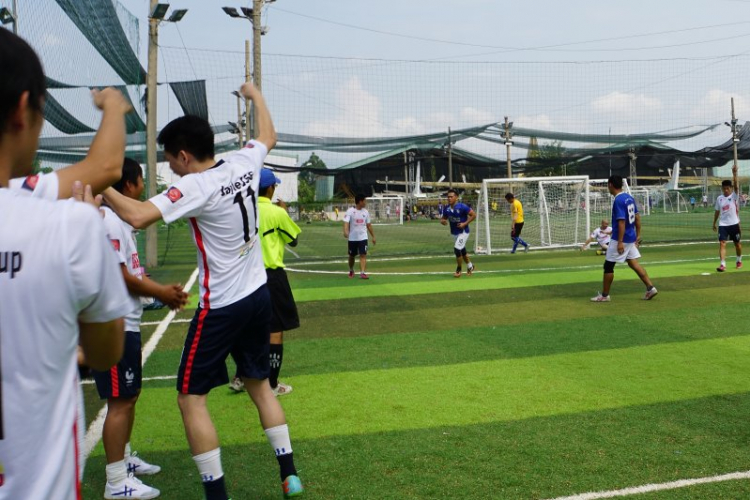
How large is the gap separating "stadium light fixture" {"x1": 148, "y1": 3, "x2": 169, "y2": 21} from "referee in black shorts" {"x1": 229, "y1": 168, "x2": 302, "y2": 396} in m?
13.0

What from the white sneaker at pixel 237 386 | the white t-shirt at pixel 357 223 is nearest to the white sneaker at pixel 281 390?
the white sneaker at pixel 237 386

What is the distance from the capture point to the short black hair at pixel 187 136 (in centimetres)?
391

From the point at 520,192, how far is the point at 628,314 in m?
17.6

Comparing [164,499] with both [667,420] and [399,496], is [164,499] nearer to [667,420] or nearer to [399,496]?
[399,496]

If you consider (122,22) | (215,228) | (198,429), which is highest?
(122,22)

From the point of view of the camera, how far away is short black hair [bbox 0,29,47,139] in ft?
5.01

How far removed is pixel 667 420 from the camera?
17.5 ft

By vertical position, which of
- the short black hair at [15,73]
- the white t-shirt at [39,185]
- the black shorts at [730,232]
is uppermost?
the short black hair at [15,73]

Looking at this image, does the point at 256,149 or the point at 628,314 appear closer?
the point at 256,149

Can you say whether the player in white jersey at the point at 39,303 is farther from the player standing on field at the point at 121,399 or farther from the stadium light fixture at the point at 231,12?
the stadium light fixture at the point at 231,12

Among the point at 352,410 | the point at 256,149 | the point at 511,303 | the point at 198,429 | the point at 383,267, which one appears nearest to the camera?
the point at 198,429

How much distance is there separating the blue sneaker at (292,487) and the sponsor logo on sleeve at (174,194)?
5.87ft

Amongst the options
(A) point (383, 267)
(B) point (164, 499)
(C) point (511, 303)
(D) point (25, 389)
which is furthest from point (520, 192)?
(D) point (25, 389)

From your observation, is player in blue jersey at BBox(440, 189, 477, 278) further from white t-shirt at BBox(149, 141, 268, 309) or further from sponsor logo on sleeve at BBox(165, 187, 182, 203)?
sponsor logo on sleeve at BBox(165, 187, 182, 203)
